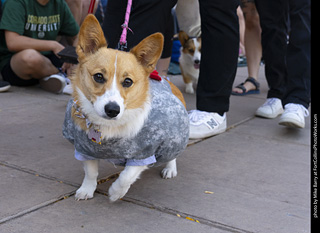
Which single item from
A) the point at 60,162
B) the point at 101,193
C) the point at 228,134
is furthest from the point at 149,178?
the point at 228,134

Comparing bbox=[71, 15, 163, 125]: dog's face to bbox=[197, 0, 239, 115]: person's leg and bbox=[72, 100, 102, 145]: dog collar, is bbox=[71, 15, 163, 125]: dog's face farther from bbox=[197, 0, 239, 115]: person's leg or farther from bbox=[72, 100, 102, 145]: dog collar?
bbox=[197, 0, 239, 115]: person's leg

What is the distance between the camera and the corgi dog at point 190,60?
19.7 feet

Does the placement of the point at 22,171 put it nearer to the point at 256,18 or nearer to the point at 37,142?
the point at 37,142

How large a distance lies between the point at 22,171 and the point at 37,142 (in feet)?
2.01

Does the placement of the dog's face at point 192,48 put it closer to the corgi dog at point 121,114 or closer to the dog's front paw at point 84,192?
the corgi dog at point 121,114

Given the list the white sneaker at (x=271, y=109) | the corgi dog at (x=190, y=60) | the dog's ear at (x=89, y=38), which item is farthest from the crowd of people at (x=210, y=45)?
the dog's ear at (x=89, y=38)

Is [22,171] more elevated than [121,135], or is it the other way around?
[121,135]

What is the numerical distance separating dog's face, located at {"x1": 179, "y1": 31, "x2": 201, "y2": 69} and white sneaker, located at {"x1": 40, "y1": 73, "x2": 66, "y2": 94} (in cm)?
196

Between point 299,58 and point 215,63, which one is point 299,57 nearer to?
point 299,58

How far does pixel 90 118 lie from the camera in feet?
7.46

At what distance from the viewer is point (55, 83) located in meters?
5.06

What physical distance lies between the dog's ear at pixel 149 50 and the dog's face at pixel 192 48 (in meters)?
3.83

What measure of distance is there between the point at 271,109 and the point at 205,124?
1249mm

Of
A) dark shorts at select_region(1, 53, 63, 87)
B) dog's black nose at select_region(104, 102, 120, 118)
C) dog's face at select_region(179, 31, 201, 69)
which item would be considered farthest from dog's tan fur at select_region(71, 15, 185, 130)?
dog's face at select_region(179, 31, 201, 69)
